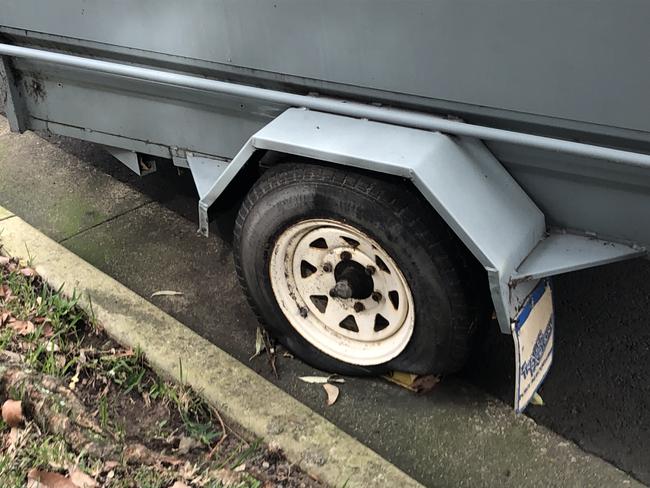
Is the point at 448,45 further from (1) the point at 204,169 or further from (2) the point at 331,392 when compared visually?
(2) the point at 331,392

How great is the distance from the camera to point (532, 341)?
2.44 meters

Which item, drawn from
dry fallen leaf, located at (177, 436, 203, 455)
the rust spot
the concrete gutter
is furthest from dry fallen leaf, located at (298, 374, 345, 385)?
the rust spot

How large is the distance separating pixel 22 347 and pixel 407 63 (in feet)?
6.01

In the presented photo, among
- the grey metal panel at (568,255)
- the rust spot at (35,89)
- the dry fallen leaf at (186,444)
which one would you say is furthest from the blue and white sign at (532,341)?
the rust spot at (35,89)

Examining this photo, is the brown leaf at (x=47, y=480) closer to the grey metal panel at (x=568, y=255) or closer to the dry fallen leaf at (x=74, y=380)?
the dry fallen leaf at (x=74, y=380)

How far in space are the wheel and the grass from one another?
48 centimetres

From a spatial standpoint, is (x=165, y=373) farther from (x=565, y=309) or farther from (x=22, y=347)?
(x=565, y=309)

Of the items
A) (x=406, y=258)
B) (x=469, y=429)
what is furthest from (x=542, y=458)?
(x=406, y=258)

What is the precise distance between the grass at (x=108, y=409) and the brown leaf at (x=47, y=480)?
32 millimetres

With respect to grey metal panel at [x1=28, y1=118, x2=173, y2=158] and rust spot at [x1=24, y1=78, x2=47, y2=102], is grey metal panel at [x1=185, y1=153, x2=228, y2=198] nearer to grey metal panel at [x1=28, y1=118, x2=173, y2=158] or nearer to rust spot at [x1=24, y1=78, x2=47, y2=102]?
grey metal panel at [x1=28, y1=118, x2=173, y2=158]

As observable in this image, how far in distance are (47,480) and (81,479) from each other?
0.11 meters

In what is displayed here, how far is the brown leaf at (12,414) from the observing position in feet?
7.96

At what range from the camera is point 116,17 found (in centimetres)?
286

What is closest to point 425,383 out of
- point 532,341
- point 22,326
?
point 532,341
